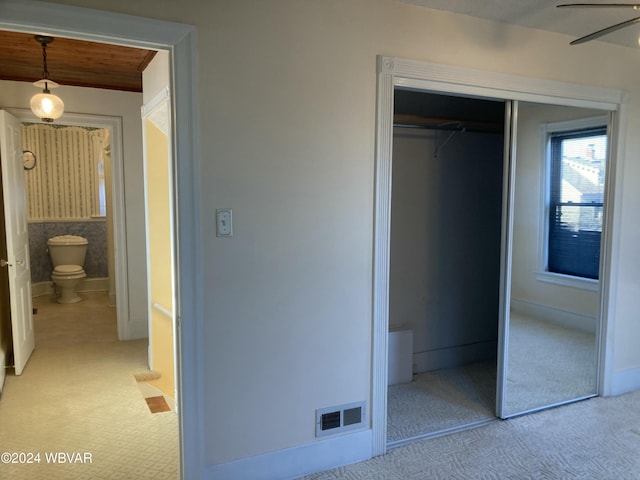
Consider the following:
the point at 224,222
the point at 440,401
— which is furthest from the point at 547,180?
the point at 224,222

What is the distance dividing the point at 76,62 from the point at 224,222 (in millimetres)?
2472

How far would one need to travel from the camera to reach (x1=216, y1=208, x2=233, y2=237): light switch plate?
210 centimetres

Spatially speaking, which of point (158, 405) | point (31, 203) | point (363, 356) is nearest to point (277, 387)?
point (363, 356)

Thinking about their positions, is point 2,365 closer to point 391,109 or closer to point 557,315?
point 391,109

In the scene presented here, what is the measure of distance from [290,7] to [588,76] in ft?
6.89

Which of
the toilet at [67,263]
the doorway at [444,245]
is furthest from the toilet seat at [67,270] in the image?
the doorway at [444,245]

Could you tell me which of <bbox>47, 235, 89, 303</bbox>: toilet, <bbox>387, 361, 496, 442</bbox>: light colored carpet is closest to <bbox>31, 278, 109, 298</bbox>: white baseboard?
<bbox>47, 235, 89, 303</bbox>: toilet

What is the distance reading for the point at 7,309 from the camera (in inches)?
156

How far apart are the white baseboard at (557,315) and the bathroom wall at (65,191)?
5619 millimetres

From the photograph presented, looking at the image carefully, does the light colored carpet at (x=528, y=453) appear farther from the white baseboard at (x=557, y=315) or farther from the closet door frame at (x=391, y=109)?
the white baseboard at (x=557, y=315)

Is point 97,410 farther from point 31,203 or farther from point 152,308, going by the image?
point 31,203

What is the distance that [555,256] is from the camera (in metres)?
3.13

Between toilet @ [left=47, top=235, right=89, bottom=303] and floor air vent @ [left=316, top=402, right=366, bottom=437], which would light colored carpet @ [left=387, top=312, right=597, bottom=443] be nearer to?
floor air vent @ [left=316, top=402, right=366, bottom=437]

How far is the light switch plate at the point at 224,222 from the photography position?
210 cm
